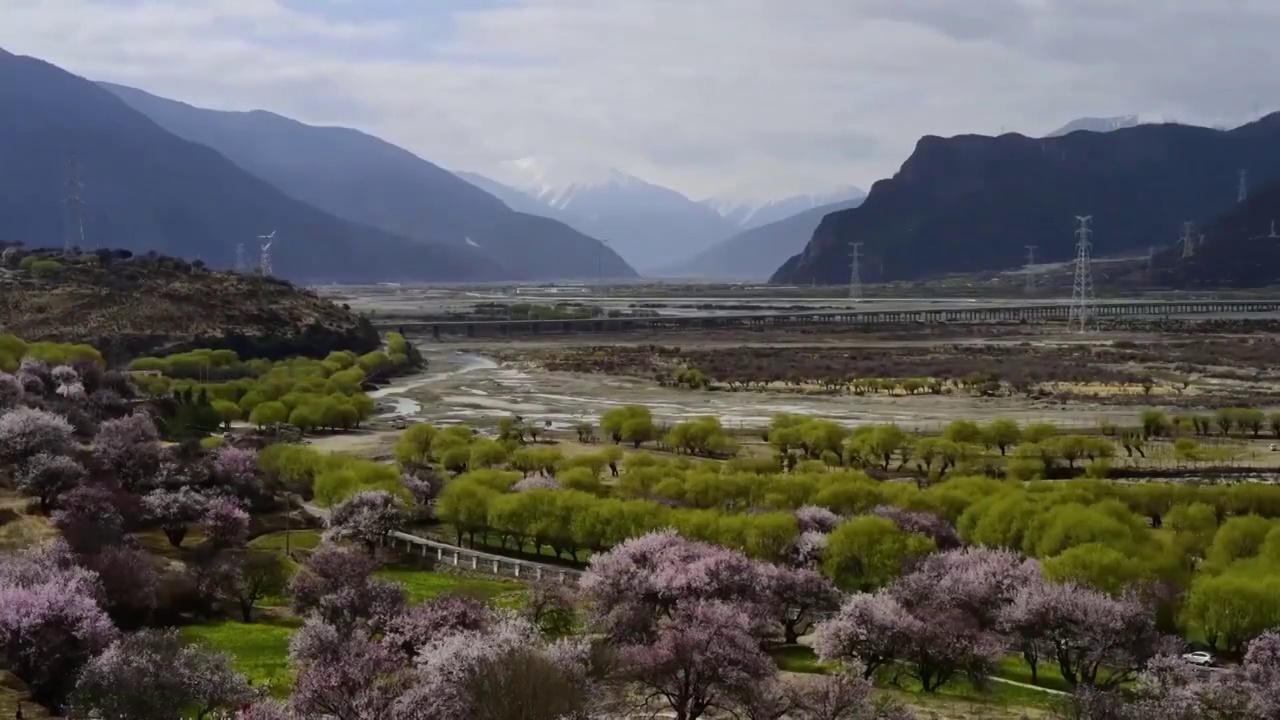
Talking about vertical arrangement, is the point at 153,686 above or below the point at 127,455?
above

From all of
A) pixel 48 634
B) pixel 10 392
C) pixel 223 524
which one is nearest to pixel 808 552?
pixel 223 524

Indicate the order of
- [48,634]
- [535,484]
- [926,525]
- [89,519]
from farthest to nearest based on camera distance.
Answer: [535,484]
[926,525]
[89,519]
[48,634]

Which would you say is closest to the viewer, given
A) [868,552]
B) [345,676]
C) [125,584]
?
[345,676]

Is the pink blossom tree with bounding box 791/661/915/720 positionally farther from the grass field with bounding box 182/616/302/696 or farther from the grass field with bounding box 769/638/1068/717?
the grass field with bounding box 182/616/302/696

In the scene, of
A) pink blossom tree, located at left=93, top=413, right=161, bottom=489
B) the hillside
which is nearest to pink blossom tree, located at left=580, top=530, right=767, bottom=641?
pink blossom tree, located at left=93, top=413, right=161, bottom=489

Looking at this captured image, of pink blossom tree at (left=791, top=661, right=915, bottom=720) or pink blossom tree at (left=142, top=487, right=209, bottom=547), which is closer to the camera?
pink blossom tree at (left=791, top=661, right=915, bottom=720)

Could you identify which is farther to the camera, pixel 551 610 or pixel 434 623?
pixel 551 610

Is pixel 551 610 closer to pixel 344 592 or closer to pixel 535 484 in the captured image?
pixel 344 592
